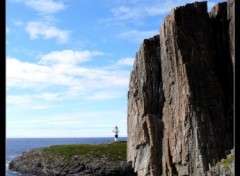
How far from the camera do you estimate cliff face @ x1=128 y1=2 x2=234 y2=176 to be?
49.0 meters

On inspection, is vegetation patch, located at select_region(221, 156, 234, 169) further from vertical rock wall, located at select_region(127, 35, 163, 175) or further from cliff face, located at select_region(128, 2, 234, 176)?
vertical rock wall, located at select_region(127, 35, 163, 175)

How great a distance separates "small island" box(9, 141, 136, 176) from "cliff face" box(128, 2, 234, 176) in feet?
98.0

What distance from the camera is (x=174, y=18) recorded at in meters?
53.8

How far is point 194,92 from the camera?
5050 centimetres

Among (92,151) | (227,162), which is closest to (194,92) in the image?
(227,162)

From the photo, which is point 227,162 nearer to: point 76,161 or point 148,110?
point 148,110

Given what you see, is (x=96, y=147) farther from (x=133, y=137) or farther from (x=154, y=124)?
(x=154, y=124)

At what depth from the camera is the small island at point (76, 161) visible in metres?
91.8

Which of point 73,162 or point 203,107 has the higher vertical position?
point 203,107

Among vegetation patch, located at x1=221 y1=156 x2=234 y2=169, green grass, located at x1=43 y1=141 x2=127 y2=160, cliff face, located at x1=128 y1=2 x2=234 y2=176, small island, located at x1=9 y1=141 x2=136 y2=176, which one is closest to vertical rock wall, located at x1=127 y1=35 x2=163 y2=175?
cliff face, located at x1=128 y1=2 x2=234 y2=176

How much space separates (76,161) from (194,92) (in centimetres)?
5764

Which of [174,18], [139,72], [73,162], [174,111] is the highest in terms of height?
[174,18]
